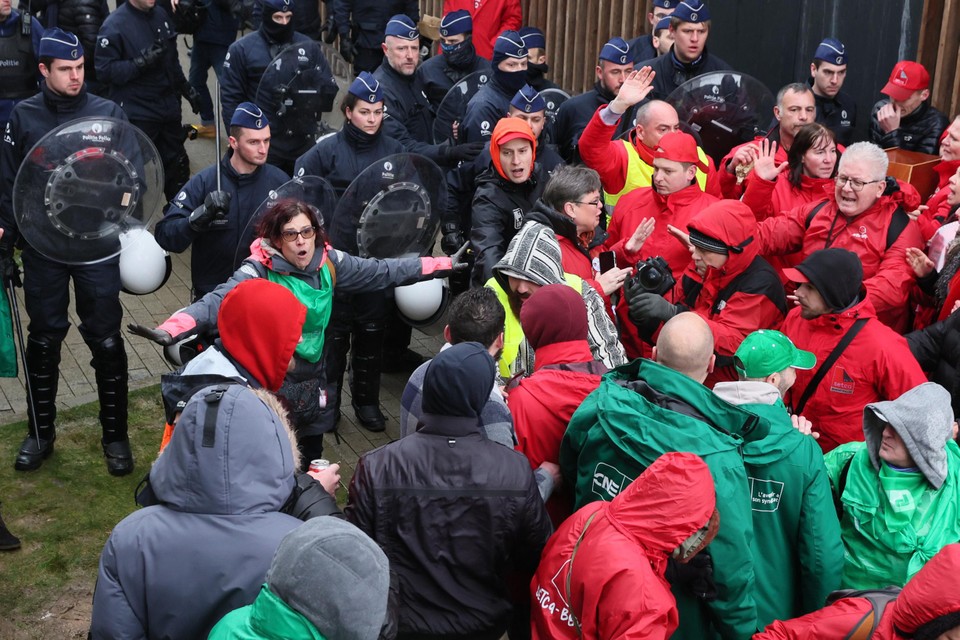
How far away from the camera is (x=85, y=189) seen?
5438 mm

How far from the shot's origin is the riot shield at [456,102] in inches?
306

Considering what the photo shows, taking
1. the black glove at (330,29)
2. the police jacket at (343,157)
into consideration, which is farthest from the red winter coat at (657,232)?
the black glove at (330,29)

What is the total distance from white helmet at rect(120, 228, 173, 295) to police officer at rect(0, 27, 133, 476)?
74 millimetres

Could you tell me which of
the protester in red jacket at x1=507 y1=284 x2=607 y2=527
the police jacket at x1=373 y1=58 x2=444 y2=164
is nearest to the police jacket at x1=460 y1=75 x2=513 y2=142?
the police jacket at x1=373 y1=58 x2=444 y2=164

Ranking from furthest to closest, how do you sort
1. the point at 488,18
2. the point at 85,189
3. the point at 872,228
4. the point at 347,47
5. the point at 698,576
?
the point at 347,47
the point at 488,18
the point at 85,189
the point at 872,228
the point at 698,576

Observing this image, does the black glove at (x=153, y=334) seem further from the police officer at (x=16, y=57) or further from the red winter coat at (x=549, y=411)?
the police officer at (x=16, y=57)

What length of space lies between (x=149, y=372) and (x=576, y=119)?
11.1 feet

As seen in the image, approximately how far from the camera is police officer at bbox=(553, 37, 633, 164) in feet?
24.0

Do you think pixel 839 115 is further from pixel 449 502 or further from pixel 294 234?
pixel 449 502

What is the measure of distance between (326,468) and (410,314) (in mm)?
2644

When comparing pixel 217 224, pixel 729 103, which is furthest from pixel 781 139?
pixel 217 224

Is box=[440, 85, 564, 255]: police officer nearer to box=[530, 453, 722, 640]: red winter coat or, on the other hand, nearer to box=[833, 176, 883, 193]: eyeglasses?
box=[833, 176, 883, 193]: eyeglasses

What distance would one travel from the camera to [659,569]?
9.30ft

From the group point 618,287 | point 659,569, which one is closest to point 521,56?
point 618,287
